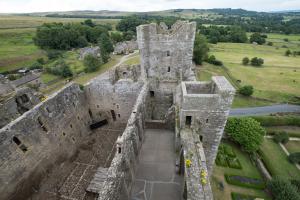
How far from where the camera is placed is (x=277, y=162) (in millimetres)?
22062

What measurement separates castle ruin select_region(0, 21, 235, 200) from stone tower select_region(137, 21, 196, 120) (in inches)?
3.6

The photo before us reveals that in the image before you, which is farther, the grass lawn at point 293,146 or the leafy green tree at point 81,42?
the leafy green tree at point 81,42

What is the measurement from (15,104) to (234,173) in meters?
26.8

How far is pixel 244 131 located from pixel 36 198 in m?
25.4

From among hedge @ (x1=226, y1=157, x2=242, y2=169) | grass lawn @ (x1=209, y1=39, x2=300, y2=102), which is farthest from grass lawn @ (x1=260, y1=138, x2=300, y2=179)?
grass lawn @ (x1=209, y1=39, x2=300, y2=102)

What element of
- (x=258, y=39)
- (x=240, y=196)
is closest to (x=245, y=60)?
(x=258, y=39)

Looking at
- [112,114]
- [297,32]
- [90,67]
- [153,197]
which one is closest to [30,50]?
[90,67]

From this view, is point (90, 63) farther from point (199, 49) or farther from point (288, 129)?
point (288, 129)

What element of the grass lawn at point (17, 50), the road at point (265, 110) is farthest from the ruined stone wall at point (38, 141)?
the grass lawn at point (17, 50)

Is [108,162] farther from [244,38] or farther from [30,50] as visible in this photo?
[244,38]

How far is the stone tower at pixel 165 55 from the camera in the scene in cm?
1466

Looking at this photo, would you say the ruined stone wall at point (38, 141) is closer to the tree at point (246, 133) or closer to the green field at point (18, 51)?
the tree at point (246, 133)

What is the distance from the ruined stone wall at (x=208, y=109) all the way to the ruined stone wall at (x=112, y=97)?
24.6ft

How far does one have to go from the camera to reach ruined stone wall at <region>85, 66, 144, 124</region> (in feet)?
60.1
